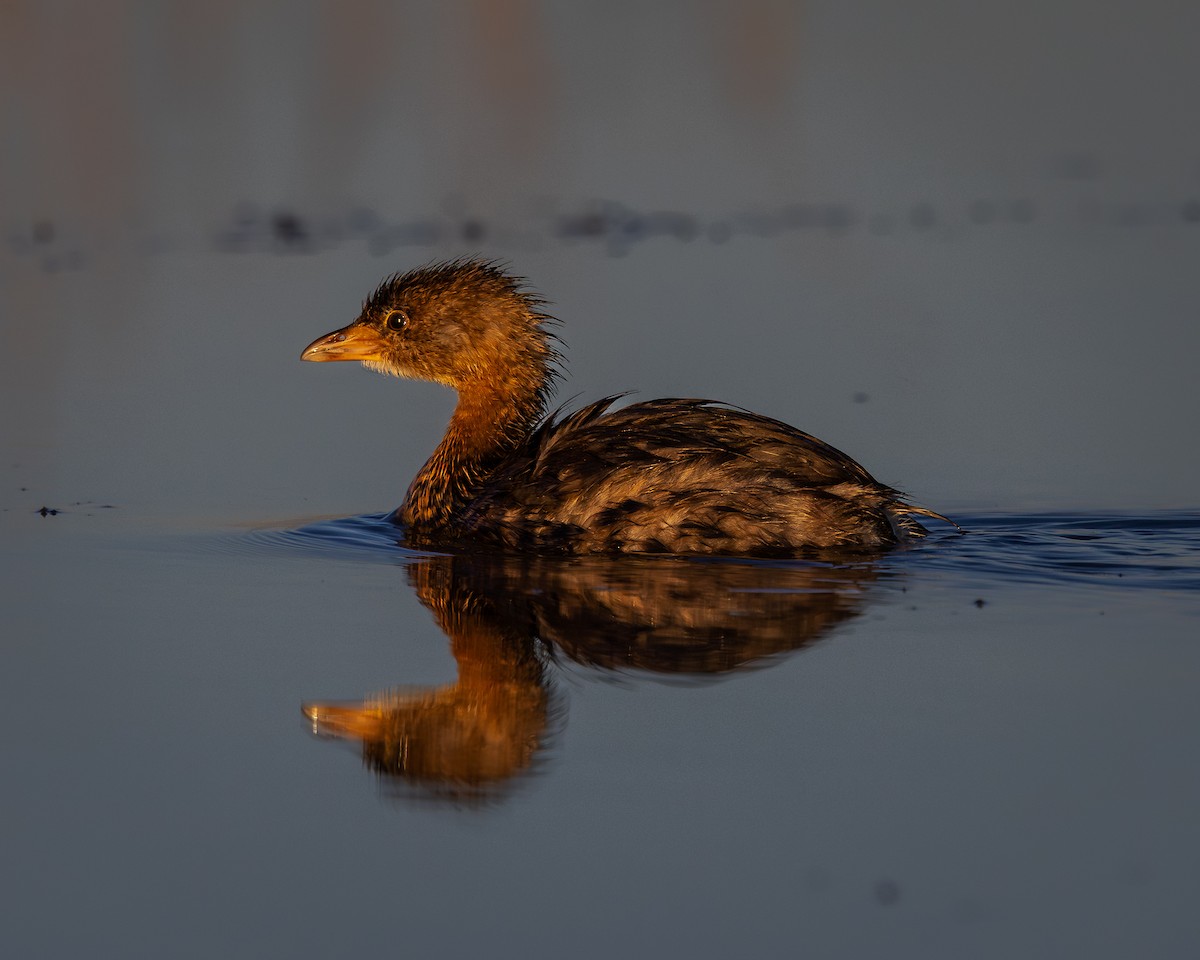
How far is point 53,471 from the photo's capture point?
34.7ft

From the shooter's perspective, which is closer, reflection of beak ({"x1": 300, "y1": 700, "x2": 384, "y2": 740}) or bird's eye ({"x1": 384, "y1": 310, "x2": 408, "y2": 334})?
reflection of beak ({"x1": 300, "y1": 700, "x2": 384, "y2": 740})

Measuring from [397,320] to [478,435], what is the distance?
0.75m

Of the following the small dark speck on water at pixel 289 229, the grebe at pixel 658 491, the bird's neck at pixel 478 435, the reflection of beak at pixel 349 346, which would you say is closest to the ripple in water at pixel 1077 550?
the grebe at pixel 658 491

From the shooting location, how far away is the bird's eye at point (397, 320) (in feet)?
35.8

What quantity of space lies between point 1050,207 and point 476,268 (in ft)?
22.2

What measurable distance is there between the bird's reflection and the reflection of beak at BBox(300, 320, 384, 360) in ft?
5.97

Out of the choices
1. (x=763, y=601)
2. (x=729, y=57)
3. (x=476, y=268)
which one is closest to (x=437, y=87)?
(x=729, y=57)

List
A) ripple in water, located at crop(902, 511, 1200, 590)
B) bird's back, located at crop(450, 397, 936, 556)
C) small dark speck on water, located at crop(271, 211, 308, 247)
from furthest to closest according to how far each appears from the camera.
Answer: small dark speck on water, located at crop(271, 211, 308, 247) → bird's back, located at crop(450, 397, 936, 556) → ripple in water, located at crop(902, 511, 1200, 590)

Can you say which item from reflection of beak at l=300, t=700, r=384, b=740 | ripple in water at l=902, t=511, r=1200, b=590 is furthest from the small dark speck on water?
reflection of beak at l=300, t=700, r=384, b=740

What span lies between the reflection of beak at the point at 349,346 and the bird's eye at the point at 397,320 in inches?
3.3

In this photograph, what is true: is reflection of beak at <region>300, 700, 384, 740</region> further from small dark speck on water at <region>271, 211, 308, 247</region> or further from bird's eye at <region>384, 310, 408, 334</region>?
small dark speck on water at <region>271, 211, 308, 247</region>

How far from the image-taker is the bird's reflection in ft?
21.9

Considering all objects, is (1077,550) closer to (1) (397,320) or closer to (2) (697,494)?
(2) (697,494)

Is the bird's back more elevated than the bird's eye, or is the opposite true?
the bird's eye
